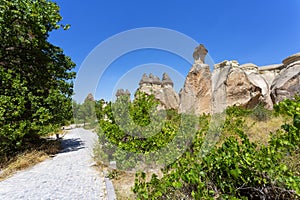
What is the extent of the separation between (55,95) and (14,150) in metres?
2.38

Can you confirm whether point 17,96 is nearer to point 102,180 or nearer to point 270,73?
point 102,180

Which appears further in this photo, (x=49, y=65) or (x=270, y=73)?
(x=270, y=73)

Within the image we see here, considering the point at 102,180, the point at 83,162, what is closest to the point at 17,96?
the point at 83,162

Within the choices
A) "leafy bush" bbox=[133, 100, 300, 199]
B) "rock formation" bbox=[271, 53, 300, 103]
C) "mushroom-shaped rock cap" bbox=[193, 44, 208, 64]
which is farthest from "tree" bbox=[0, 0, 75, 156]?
"rock formation" bbox=[271, 53, 300, 103]

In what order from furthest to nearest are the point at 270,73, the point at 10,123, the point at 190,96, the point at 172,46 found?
the point at 270,73, the point at 190,96, the point at 172,46, the point at 10,123

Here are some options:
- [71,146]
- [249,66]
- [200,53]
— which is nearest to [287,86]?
[200,53]

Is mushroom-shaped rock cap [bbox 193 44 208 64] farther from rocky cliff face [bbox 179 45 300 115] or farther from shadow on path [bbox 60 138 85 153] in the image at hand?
shadow on path [bbox 60 138 85 153]

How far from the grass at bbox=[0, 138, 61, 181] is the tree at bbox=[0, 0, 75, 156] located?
1.40 feet

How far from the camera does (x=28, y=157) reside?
613cm

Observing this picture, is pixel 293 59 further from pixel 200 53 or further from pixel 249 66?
pixel 200 53

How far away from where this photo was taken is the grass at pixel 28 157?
5297 mm

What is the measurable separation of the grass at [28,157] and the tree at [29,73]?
1.40 feet

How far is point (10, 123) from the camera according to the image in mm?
5652

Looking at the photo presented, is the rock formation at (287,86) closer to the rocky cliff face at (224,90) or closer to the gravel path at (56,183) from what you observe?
the rocky cliff face at (224,90)
